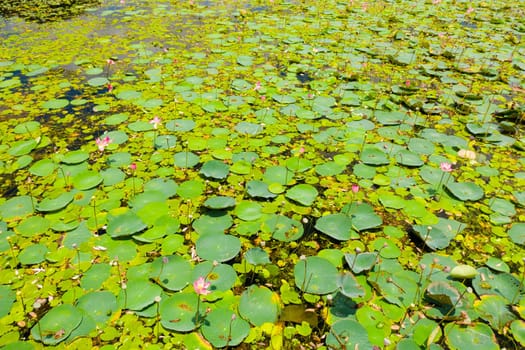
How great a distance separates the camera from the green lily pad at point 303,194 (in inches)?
127

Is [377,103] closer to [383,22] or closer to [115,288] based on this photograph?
[115,288]

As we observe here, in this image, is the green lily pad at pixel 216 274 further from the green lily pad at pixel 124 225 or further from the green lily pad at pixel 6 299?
the green lily pad at pixel 6 299

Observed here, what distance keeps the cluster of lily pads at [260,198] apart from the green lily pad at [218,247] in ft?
0.04

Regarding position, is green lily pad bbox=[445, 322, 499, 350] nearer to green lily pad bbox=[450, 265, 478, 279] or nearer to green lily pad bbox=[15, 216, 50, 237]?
green lily pad bbox=[450, 265, 478, 279]

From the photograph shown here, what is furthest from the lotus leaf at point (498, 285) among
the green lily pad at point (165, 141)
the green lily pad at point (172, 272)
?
the green lily pad at point (165, 141)

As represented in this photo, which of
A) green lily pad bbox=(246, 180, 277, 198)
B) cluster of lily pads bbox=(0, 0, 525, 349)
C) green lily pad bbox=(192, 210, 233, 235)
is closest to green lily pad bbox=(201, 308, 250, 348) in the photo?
cluster of lily pads bbox=(0, 0, 525, 349)

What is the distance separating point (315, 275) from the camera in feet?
8.27

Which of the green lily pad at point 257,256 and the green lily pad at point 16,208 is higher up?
the green lily pad at point 257,256

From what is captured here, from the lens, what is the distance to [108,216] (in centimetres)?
296

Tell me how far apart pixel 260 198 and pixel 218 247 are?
29.7 inches

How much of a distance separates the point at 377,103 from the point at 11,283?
4.63 m

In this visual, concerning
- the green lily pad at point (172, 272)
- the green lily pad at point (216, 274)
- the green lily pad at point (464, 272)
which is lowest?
the green lily pad at point (172, 272)

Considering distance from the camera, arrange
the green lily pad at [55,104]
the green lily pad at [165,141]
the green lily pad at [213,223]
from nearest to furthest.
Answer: the green lily pad at [213,223]
the green lily pad at [165,141]
the green lily pad at [55,104]

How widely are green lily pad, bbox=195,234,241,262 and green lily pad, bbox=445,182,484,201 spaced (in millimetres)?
2208
